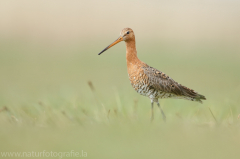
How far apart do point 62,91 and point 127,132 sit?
3549mm

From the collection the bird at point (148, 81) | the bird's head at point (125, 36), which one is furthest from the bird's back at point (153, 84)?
the bird's head at point (125, 36)

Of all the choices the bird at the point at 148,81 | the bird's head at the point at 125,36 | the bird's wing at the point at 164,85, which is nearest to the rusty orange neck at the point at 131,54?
the bird at the point at 148,81

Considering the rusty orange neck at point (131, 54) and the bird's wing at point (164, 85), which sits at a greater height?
the rusty orange neck at point (131, 54)

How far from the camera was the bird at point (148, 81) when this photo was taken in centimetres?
521

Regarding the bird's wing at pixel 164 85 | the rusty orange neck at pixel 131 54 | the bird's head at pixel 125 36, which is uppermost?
the bird's head at pixel 125 36

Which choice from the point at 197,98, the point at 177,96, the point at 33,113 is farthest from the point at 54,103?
the point at 197,98

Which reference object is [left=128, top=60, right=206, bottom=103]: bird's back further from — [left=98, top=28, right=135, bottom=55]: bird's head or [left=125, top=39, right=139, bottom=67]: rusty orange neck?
[left=98, top=28, right=135, bottom=55]: bird's head

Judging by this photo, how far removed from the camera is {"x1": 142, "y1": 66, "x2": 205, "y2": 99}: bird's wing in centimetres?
524

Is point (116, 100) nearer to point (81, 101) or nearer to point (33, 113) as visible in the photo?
point (81, 101)

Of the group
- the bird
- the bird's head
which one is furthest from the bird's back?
the bird's head

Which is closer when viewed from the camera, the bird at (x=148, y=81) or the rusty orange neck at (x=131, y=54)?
the bird at (x=148, y=81)

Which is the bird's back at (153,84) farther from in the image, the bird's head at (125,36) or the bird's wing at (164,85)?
the bird's head at (125,36)

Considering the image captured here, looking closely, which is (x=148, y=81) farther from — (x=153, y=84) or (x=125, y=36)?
(x=125, y=36)

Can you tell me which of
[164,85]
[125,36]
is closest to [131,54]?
[125,36]
